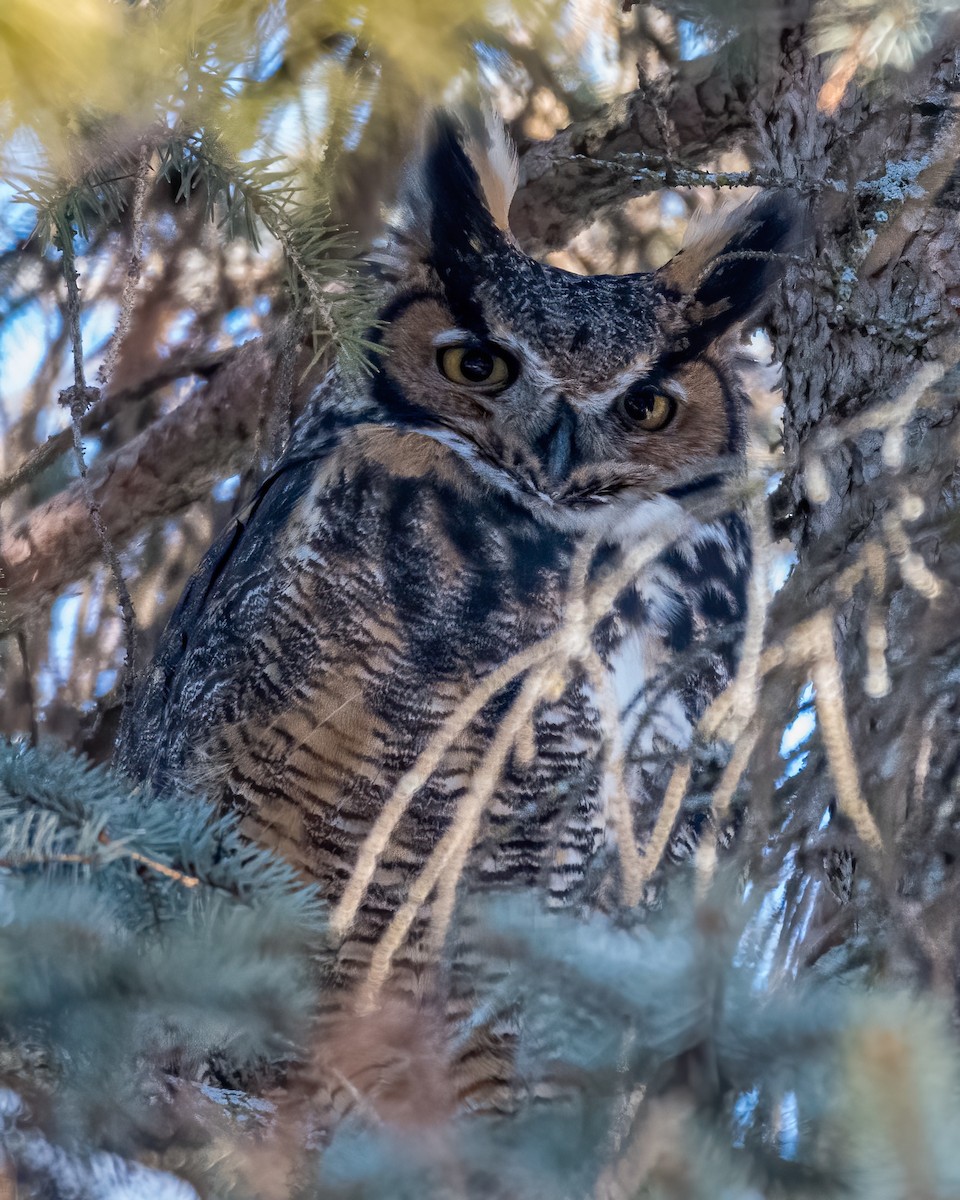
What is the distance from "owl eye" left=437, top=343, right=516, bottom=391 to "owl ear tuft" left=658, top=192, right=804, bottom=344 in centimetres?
35

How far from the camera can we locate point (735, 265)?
1.91 meters

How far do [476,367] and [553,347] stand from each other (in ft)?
0.43

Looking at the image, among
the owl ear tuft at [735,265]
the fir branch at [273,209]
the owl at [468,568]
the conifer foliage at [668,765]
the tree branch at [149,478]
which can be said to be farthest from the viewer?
the tree branch at [149,478]

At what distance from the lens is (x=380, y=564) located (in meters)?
1.68

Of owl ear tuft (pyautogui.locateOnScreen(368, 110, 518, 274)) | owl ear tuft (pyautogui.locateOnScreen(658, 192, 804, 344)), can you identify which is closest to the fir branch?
owl ear tuft (pyautogui.locateOnScreen(368, 110, 518, 274))

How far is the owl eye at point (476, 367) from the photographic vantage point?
1.80 metres

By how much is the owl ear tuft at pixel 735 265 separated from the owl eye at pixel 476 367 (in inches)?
13.7

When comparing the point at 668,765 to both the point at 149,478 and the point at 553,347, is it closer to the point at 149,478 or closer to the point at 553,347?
the point at 553,347

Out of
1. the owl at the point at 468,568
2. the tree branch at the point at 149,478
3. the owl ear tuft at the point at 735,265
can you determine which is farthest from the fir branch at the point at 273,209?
the tree branch at the point at 149,478

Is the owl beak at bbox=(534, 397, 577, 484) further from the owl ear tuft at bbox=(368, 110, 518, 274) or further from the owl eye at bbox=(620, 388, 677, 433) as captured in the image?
the owl ear tuft at bbox=(368, 110, 518, 274)

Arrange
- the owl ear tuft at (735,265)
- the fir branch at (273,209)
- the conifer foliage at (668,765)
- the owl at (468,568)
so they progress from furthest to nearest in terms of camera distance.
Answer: the owl ear tuft at (735,265)
the owl at (468,568)
the fir branch at (273,209)
the conifer foliage at (668,765)

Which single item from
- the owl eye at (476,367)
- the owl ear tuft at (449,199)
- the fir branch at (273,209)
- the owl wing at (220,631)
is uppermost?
the owl ear tuft at (449,199)

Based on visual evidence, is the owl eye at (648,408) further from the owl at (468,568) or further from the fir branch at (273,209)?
the fir branch at (273,209)

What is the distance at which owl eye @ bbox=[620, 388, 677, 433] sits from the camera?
1.83m
